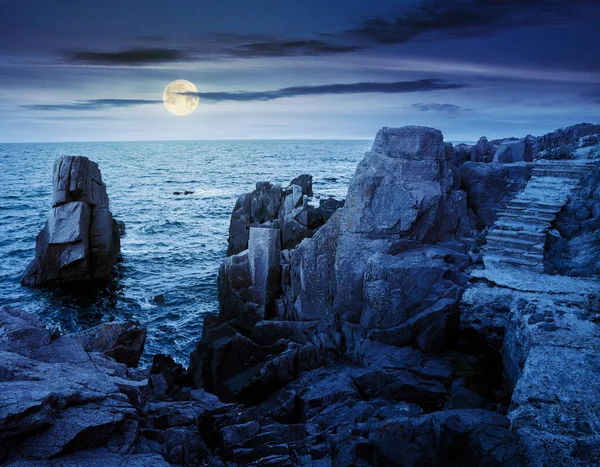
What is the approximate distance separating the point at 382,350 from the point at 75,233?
87.9ft

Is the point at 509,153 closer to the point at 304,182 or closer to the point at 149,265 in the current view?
the point at 304,182

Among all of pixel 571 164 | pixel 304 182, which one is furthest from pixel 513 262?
pixel 304 182

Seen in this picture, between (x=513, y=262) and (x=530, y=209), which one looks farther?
(x=530, y=209)

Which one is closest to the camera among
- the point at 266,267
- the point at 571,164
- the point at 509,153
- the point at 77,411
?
the point at 77,411

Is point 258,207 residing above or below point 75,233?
above

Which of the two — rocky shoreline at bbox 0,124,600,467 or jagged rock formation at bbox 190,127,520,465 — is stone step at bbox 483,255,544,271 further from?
jagged rock formation at bbox 190,127,520,465

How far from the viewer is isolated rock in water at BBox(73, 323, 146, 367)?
15258mm

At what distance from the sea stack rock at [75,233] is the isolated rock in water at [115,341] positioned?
18657mm

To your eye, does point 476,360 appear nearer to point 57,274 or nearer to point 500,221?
point 500,221

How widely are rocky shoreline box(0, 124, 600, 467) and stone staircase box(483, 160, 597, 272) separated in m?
0.07

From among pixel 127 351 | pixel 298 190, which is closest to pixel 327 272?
pixel 127 351

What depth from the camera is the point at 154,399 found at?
532 inches

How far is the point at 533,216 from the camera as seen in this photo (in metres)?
17.4

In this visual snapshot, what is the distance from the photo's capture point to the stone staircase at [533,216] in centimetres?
1539
